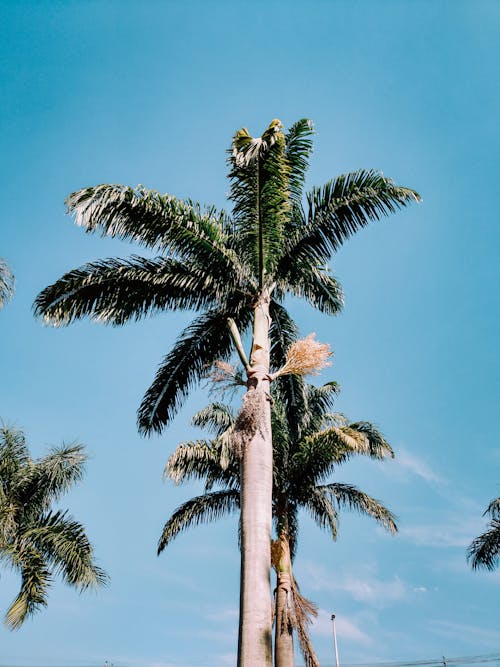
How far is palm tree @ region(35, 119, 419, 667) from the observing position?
9961 mm

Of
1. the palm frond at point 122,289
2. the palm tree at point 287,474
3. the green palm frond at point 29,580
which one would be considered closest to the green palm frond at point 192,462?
the palm tree at point 287,474

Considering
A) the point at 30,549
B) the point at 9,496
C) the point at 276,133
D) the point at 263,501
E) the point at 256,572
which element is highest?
the point at 276,133

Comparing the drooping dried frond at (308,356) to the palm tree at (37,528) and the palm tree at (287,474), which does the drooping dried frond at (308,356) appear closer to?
the palm tree at (287,474)

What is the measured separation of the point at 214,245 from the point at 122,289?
2.03 m

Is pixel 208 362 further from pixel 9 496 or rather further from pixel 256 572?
pixel 9 496

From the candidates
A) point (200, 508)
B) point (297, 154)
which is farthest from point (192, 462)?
point (297, 154)

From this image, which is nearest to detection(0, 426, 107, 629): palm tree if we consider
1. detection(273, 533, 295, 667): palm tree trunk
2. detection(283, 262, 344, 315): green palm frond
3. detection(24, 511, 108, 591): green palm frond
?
detection(24, 511, 108, 591): green palm frond

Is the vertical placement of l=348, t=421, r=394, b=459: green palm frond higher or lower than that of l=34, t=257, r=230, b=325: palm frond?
higher

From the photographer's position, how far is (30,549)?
16.9m

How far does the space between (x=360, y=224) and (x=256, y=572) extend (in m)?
6.50

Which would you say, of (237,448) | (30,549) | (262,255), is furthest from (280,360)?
(30,549)

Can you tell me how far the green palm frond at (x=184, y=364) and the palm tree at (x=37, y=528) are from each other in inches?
273

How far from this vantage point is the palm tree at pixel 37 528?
54.7 ft

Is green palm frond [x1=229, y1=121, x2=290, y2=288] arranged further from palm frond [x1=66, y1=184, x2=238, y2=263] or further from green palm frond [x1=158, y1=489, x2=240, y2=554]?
green palm frond [x1=158, y1=489, x2=240, y2=554]
